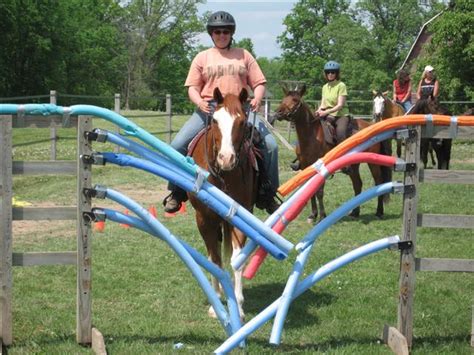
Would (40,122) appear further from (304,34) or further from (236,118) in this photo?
(304,34)

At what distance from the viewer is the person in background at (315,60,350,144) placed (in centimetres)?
1248

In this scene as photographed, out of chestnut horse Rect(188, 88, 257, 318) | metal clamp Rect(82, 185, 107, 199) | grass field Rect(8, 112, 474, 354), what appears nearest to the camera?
metal clamp Rect(82, 185, 107, 199)

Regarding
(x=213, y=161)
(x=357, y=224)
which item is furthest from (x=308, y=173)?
(x=357, y=224)

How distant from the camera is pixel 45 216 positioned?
550cm

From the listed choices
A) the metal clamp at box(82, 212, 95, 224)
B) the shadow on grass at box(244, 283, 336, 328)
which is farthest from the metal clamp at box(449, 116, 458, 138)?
the metal clamp at box(82, 212, 95, 224)

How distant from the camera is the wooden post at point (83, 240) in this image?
5.36 m

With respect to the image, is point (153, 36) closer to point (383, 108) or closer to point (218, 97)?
point (383, 108)

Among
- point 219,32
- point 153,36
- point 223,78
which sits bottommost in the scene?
point 223,78

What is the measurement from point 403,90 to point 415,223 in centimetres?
1664

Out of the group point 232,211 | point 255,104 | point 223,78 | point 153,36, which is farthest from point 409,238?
point 153,36

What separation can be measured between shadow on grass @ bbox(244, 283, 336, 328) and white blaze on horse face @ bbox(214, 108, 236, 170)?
1.73m

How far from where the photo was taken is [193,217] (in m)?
12.0

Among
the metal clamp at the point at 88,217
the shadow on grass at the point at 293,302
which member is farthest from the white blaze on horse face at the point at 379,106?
the metal clamp at the point at 88,217

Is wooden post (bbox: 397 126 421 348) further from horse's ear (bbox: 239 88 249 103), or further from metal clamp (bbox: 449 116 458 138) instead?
horse's ear (bbox: 239 88 249 103)
